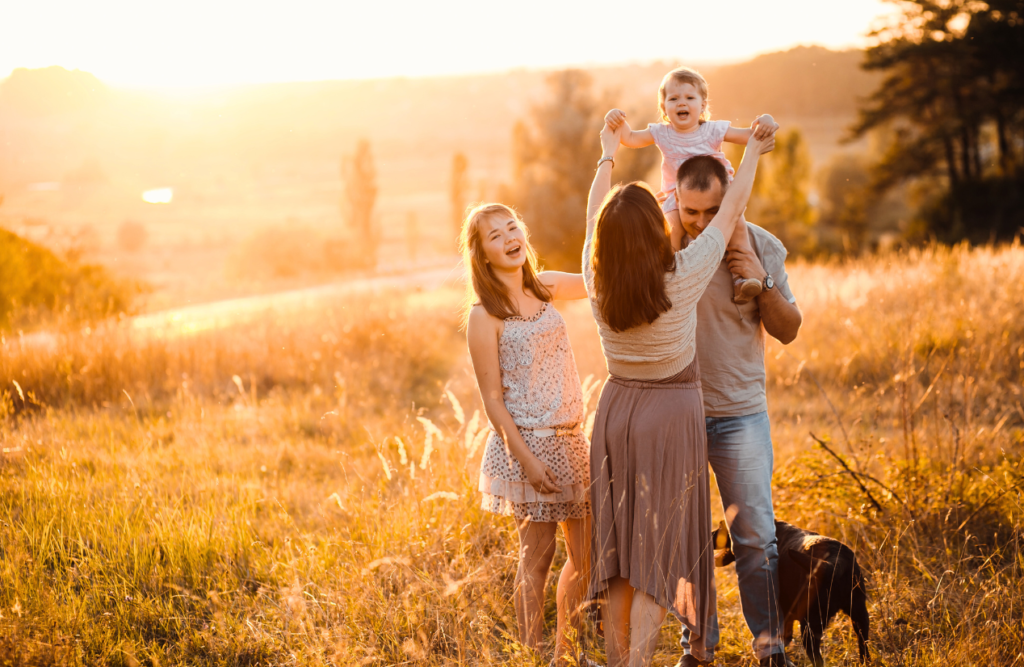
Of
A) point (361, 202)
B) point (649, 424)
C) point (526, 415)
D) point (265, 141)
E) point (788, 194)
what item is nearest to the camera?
point (649, 424)

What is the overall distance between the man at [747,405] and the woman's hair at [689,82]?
2.59 feet

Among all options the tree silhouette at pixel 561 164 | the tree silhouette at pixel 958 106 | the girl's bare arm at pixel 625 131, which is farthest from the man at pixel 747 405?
the tree silhouette at pixel 958 106

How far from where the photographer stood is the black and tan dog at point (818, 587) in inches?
104

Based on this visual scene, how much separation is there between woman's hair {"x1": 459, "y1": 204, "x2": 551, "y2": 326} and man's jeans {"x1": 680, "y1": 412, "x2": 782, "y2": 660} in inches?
40.2

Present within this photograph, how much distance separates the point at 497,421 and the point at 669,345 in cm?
82

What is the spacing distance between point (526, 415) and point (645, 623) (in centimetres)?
98

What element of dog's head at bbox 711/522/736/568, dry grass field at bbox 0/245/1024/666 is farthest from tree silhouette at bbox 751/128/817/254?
dog's head at bbox 711/522/736/568

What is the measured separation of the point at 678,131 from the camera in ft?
10.4

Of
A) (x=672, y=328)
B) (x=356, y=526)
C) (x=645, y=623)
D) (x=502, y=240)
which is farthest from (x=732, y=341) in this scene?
(x=356, y=526)

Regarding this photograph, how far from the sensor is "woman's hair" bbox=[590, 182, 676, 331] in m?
2.32

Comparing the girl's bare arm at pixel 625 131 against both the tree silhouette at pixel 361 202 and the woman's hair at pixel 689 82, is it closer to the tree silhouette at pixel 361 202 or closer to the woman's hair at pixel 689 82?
the woman's hair at pixel 689 82

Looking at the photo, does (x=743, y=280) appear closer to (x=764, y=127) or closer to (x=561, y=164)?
(x=764, y=127)

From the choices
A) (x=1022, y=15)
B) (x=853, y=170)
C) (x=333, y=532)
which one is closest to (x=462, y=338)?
(x=333, y=532)

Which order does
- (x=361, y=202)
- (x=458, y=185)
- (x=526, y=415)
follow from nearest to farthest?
(x=526, y=415) → (x=361, y=202) → (x=458, y=185)
